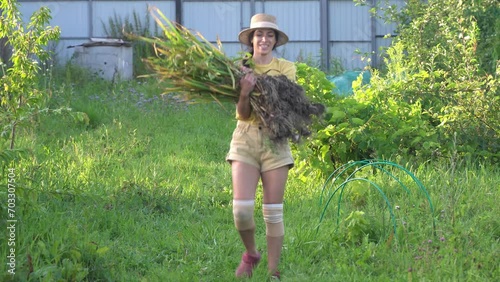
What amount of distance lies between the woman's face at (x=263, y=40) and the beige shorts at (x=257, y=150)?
516 mm

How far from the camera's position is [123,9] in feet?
63.5

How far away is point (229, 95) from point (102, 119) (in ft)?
22.1

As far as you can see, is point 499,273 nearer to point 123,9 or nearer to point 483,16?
point 483,16

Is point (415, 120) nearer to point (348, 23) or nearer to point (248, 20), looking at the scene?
point (248, 20)

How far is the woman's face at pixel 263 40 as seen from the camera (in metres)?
5.54

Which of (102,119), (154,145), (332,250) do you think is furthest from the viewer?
(102,119)

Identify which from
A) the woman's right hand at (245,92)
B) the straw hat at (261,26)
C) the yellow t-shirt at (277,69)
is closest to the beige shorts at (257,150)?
the woman's right hand at (245,92)

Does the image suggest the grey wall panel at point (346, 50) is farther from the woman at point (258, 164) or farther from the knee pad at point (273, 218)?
the knee pad at point (273, 218)

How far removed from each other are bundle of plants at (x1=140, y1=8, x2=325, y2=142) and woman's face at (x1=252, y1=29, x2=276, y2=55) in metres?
0.20

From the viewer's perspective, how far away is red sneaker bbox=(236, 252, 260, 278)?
5641mm

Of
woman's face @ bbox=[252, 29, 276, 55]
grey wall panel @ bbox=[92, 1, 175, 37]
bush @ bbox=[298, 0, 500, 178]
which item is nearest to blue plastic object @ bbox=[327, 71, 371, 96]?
bush @ bbox=[298, 0, 500, 178]

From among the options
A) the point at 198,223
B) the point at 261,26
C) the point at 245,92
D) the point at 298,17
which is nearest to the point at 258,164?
the point at 245,92

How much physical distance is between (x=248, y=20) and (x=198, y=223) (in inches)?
510

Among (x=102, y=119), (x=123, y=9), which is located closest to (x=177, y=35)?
(x=102, y=119)
